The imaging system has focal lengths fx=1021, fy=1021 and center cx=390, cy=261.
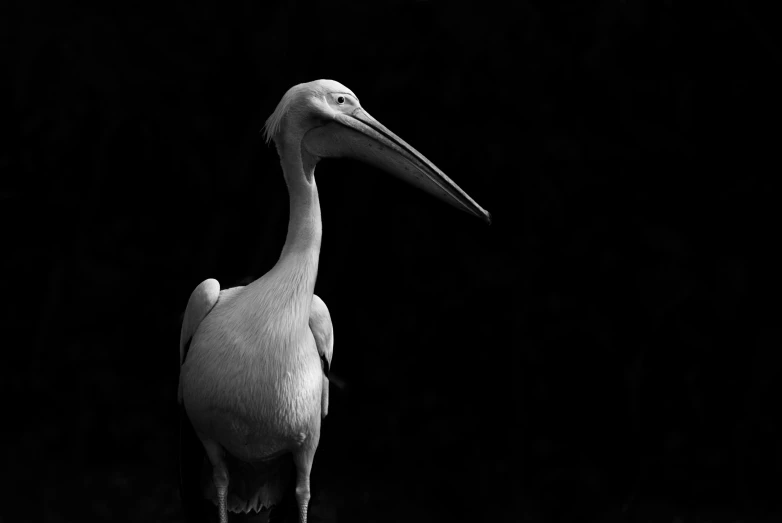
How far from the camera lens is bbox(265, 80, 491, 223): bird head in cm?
231

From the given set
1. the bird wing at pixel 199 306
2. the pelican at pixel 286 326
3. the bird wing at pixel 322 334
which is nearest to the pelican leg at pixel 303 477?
the pelican at pixel 286 326

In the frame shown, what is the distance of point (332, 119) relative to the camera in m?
2.31

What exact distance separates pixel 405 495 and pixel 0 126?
219 cm

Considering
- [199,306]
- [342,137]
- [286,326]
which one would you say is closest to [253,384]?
[286,326]

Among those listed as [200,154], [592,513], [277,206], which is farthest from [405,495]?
[200,154]

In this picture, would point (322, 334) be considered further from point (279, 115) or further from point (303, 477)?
point (279, 115)

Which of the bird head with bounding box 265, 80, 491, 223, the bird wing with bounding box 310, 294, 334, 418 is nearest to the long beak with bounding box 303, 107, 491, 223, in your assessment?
the bird head with bounding box 265, 80, 491, 223

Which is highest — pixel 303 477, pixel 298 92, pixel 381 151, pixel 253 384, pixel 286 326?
pixel 298 92

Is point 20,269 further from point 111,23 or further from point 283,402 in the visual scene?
point 283,402

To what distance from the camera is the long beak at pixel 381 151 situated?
2.33 m

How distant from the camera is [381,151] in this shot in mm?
2352

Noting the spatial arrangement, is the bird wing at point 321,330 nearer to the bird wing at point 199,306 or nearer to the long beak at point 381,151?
the bird wing at point 199,306

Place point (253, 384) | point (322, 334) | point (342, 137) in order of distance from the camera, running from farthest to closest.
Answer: point (322, 334)
point (342, 137)
point (253, 384)

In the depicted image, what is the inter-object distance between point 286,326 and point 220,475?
0.42 meters
